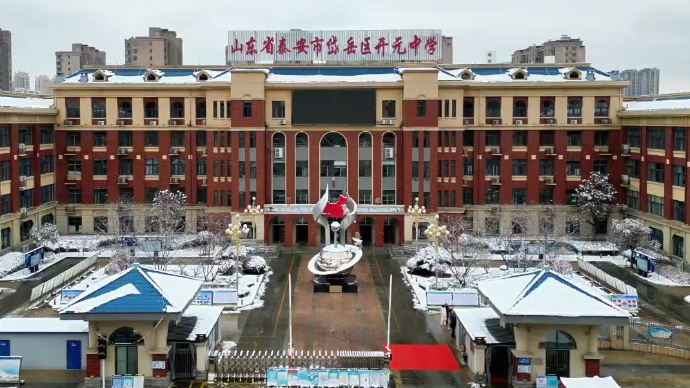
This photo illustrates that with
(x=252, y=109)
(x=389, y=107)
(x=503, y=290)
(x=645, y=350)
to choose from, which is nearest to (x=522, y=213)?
(x=389, y=107)

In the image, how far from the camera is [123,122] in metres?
67.9

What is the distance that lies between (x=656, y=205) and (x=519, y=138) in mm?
13214

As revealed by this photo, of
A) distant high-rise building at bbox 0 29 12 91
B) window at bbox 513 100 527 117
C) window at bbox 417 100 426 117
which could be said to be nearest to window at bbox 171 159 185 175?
window at bbox 417 100 426 117

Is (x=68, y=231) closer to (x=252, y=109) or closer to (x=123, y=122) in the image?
(x=123, y=122)

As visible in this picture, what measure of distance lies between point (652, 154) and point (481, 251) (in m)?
17.6

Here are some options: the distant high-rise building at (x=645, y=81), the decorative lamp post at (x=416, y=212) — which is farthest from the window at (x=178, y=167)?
the distant high-rise building at (x=645, y=81)

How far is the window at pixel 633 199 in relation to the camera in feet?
207

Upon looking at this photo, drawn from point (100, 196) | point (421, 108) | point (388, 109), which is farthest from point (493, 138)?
point (100, 196)

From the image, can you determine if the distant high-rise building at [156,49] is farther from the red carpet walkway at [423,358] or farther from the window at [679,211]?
the red carpet walkway at [423,358]

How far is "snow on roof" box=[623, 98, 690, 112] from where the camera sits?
57400 millimetres

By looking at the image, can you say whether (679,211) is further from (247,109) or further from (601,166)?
(247,109)

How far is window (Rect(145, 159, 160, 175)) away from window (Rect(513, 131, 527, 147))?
1279 inches

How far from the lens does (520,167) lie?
67.2 meters

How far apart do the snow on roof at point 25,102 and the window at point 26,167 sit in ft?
15.1
